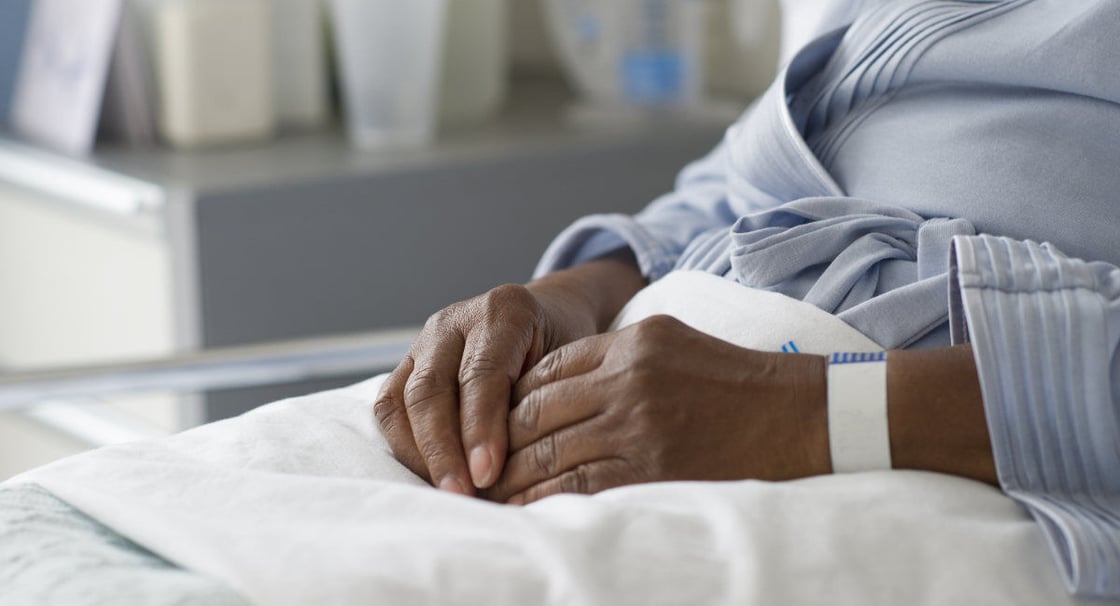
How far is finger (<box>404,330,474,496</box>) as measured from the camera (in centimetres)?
69

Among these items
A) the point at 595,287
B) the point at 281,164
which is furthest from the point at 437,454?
the point at 281,164

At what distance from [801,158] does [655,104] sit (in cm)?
101

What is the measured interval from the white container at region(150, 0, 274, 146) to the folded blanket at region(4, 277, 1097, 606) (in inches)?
42.2

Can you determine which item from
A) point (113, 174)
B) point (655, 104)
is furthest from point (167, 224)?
point (655, 104)

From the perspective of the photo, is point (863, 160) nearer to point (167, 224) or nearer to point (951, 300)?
point (951, 300)

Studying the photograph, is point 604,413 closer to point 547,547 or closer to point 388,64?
point 547,547

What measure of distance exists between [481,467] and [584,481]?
0.05 meters

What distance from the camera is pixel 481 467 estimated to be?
2.22 feet

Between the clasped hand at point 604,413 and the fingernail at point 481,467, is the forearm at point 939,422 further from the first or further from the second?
the fingernail at point 481,467

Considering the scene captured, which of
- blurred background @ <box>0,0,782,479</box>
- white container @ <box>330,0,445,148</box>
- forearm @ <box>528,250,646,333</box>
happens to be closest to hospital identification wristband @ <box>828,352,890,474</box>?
forearm @ <box>528,250,646,333</box>

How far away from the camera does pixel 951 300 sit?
657 mm

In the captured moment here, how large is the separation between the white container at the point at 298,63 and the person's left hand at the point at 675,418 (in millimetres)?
1168

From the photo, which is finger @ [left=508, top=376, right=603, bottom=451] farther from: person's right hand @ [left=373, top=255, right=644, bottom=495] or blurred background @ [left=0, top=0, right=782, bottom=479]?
blurred background @ [left=0, top=0, right=782, bottom=479]

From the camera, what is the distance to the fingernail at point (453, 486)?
Result: 2.21ft
